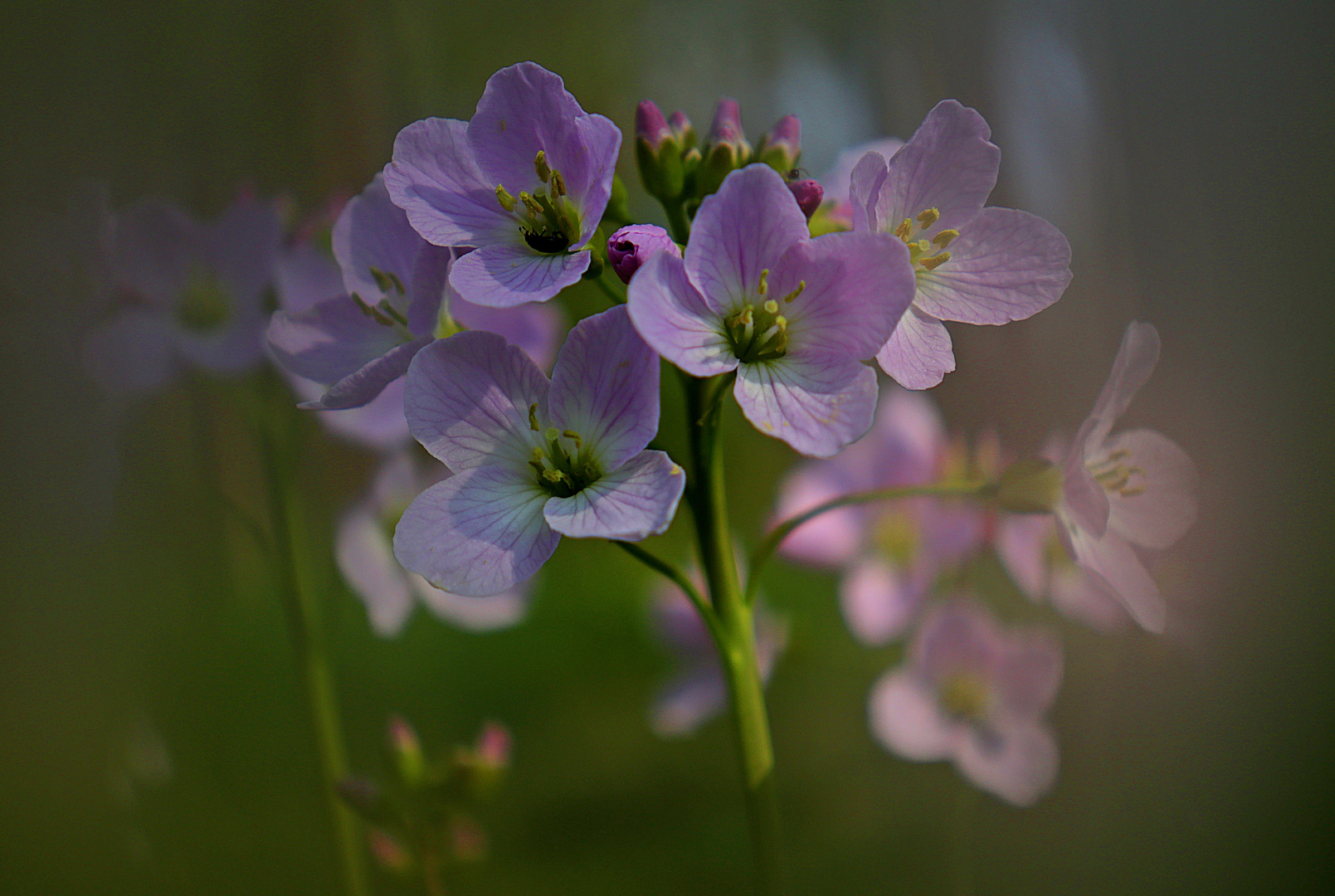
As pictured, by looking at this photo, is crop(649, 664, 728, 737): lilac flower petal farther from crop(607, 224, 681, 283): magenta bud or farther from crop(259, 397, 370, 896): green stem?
crop(607, 224, 681, 283): magenta bud

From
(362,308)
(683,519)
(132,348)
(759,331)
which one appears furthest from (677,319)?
(683,519)

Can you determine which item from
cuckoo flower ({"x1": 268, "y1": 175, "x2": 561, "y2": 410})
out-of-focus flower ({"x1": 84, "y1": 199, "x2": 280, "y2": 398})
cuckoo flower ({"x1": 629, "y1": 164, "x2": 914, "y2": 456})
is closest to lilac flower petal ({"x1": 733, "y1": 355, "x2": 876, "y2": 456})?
cuckoo flower ({"x1": 629, "y1": 164, "x2": 914, "y2": 456})

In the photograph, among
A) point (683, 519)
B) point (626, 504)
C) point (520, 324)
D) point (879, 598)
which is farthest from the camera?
point (683, 519)

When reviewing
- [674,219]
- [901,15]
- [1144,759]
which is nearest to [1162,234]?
[901,15]

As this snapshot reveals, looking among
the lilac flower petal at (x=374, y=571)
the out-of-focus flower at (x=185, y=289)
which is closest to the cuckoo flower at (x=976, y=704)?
the lilac flower petal at (x=374, y=571)

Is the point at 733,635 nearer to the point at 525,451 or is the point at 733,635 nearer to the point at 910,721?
the point at 525,451

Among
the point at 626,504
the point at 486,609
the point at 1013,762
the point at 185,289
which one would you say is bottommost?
the point at 1013,762

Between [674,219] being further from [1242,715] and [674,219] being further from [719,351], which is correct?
[1242,715]

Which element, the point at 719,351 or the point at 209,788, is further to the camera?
the point at 209,788
